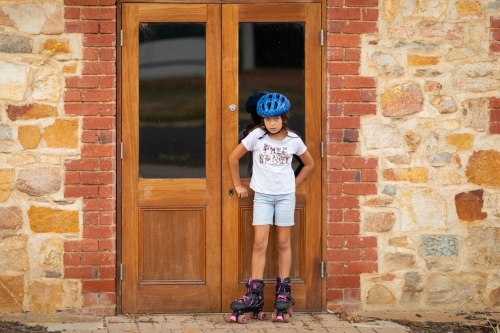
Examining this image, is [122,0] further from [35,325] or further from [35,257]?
[35,325]

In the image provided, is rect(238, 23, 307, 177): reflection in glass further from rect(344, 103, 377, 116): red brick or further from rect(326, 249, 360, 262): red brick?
rect(326, 249, 360, 262): red brick

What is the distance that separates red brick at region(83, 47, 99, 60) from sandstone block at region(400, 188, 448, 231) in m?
2.55

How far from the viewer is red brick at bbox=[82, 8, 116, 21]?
647cm

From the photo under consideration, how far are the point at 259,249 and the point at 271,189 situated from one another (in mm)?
470

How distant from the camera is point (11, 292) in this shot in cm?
654

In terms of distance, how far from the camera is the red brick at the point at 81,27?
6.46 metres

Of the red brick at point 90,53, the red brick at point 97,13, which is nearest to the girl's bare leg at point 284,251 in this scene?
the red brick at point 90,53

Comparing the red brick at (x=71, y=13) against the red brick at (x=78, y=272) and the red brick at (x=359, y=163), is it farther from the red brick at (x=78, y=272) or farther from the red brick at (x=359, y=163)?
the red brick at (x=359, y=163)

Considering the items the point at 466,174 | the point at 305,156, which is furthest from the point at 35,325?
the point at 466,174

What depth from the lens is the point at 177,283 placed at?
673 cm

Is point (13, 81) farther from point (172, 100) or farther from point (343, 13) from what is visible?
point (343, 13)

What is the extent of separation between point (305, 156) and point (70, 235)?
6.11ft

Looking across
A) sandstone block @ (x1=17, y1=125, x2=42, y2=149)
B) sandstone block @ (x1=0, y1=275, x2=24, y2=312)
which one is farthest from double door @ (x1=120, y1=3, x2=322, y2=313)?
sandstone block @ (x1=0, y1=275, x2=24, y2=312)

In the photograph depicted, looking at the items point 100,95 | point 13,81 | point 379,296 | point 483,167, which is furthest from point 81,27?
point 483,167
